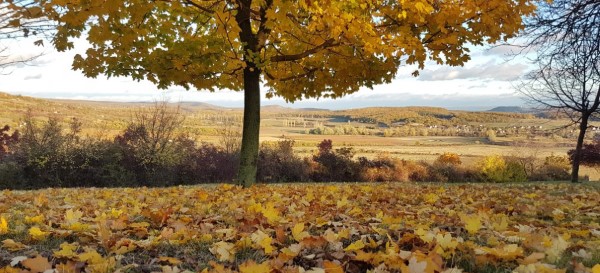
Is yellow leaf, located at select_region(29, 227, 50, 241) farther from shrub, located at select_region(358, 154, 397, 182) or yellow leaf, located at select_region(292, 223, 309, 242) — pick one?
shrub, located at select_region(358, 154, 397, 182)

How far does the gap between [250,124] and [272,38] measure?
1.98m

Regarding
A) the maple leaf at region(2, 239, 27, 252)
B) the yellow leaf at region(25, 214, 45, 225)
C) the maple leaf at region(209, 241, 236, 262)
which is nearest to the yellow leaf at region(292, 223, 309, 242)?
the maple leaf at region(209, 241, 236, 262)

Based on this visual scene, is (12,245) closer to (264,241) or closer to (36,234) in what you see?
(36,234)

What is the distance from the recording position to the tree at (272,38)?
6.34 meters

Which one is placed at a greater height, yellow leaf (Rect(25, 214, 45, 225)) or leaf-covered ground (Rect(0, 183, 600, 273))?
leaf-covered ground (Rect(0, 183, 600, 273))

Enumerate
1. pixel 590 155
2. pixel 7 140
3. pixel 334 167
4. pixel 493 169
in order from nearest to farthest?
pixel 7 140 < pixel 334 167 < pixel 590 155 < pixel 493 169

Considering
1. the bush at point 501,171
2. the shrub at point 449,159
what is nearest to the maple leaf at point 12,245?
the shrub at point 449,159

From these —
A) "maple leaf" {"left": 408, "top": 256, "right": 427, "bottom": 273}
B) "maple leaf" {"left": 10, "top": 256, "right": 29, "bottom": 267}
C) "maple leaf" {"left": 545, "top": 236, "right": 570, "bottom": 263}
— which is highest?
"maple leaf" {"left": 408, "top": 256, "right": 427, "bottom": 273}

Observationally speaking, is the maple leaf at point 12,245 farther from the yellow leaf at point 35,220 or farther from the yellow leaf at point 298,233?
the yellow leaf at point 298,233

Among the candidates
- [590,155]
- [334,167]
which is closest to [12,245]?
[334,167]

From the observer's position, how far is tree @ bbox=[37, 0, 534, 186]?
20.8ft

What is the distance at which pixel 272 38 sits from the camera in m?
9.29

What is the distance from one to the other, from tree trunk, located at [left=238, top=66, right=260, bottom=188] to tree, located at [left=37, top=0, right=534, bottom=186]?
0.02m

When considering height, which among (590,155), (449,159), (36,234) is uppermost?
(36,234)
